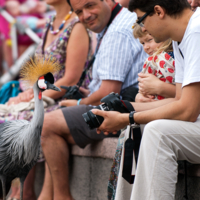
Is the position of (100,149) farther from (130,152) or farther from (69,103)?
(130,152)

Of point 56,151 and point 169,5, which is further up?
point 169,5

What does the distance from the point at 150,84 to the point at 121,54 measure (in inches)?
25.6

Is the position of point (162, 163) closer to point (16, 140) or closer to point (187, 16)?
point (187, 16)

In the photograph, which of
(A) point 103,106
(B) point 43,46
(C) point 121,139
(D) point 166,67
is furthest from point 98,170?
(B) point 43,46

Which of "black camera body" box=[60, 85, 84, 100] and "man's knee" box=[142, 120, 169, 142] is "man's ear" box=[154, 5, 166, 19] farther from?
"black camera body" box=[60, 85, 84, 100]

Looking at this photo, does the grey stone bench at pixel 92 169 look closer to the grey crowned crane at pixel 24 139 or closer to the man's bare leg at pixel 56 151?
the man's bare leg at pixel 56 151

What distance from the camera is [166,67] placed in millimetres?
2545

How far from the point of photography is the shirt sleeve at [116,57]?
3057mm

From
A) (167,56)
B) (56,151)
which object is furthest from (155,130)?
(56,151)

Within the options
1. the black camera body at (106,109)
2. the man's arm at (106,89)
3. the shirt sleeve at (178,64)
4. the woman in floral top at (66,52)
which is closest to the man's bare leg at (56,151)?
the man's arm at (106,89)

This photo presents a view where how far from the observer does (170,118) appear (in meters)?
2.11

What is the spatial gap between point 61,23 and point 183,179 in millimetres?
2379

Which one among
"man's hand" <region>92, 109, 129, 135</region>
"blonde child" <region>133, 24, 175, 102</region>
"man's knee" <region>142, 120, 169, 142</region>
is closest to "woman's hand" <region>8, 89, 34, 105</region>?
"blonde child" <region>133, 24, 175, 102</region>

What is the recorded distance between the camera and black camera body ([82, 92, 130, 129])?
93.0 inches
